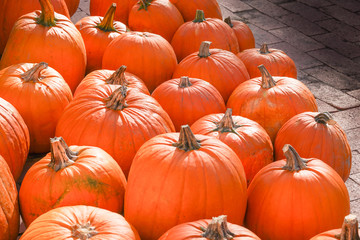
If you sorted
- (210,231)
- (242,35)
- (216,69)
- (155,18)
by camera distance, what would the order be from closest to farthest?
(210,231), (216,69), (155,18), (242,35)

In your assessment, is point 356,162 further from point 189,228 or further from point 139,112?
point 189,228

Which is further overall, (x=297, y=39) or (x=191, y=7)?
(x=297, y=39)

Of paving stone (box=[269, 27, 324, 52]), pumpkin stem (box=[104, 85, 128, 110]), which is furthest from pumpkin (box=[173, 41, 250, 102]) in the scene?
paving stone (box=[269, 27, 324, 52])

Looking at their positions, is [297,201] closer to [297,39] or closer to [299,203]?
[299,203]

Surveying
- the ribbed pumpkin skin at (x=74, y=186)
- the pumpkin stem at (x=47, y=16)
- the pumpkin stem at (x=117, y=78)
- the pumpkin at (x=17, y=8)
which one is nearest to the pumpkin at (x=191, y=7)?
the pumpkin at (x=17, y=8)

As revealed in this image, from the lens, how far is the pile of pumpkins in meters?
1.90

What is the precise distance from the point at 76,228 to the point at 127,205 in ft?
1.02

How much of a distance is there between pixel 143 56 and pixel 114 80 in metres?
0.43

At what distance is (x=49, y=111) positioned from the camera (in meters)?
2.70

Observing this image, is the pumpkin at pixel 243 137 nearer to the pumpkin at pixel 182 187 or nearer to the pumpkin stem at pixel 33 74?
the pumpkin at pixel 182 187

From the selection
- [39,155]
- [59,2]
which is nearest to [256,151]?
[39,155]

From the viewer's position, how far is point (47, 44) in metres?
2.98

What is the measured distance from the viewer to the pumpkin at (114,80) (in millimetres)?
2662

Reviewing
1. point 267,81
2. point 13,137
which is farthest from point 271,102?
point 13,137
